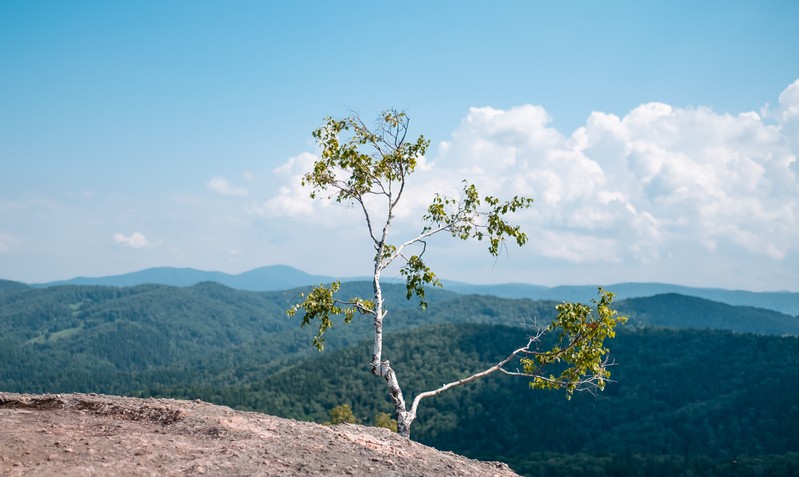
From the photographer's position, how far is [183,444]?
12.7m

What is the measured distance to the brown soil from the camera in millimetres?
11328

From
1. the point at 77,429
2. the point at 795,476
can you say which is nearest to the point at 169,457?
the point at 77,429

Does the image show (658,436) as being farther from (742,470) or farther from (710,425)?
(742,470)

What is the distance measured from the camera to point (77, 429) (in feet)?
43.7

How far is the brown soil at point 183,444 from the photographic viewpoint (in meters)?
11.3

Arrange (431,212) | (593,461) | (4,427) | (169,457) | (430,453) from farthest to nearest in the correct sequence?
1. (593,461)
2. (431,212)
3. (430,453)
4. (4,427)
5. (169,457)

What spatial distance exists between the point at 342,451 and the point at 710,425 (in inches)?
8726

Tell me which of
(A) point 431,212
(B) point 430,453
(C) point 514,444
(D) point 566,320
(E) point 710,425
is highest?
(A) point 431,212

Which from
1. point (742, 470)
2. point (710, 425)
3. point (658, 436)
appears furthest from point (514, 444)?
point (742, 470)

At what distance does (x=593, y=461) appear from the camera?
474 ft

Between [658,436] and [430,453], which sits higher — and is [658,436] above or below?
below

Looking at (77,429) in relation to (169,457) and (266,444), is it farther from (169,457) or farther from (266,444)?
(266,444)

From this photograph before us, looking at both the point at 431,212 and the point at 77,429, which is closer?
the point at 77,429

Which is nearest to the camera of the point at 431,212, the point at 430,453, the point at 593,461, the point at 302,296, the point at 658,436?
the point at 430,453
